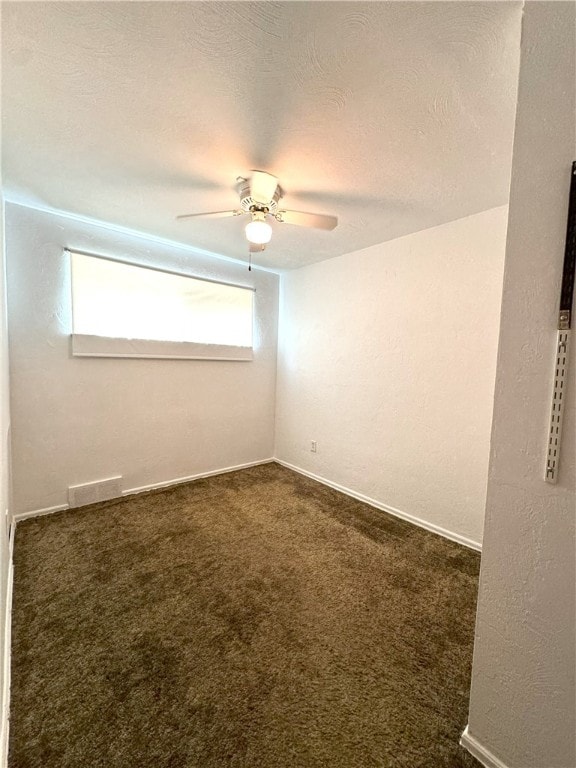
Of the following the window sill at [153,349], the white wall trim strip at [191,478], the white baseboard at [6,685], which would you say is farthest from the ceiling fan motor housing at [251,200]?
the white wall trim strip at [191,478]

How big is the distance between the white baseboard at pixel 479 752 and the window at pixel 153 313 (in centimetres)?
301

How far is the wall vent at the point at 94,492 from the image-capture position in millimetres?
2555

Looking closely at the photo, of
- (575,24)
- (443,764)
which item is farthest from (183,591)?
(575,24)

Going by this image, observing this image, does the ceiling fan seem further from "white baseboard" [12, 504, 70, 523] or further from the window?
"white baseboard" [12, 504, 70, 523]

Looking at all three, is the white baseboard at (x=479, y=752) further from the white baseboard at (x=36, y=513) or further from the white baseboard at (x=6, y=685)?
the white baseboard at (x=36, y=513)

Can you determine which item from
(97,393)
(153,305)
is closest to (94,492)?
(97,393)

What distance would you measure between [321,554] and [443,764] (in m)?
1.10

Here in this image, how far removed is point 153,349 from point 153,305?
0.41m

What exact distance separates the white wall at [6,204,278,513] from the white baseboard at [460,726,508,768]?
276 cm

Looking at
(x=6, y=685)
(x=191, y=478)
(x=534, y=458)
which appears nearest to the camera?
(x=534, y=458)

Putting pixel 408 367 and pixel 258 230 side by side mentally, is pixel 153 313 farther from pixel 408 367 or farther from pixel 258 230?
pixel 408 367

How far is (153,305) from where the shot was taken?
9.41ft

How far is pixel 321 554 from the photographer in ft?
6.73

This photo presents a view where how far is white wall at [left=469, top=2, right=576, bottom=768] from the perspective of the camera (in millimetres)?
792
